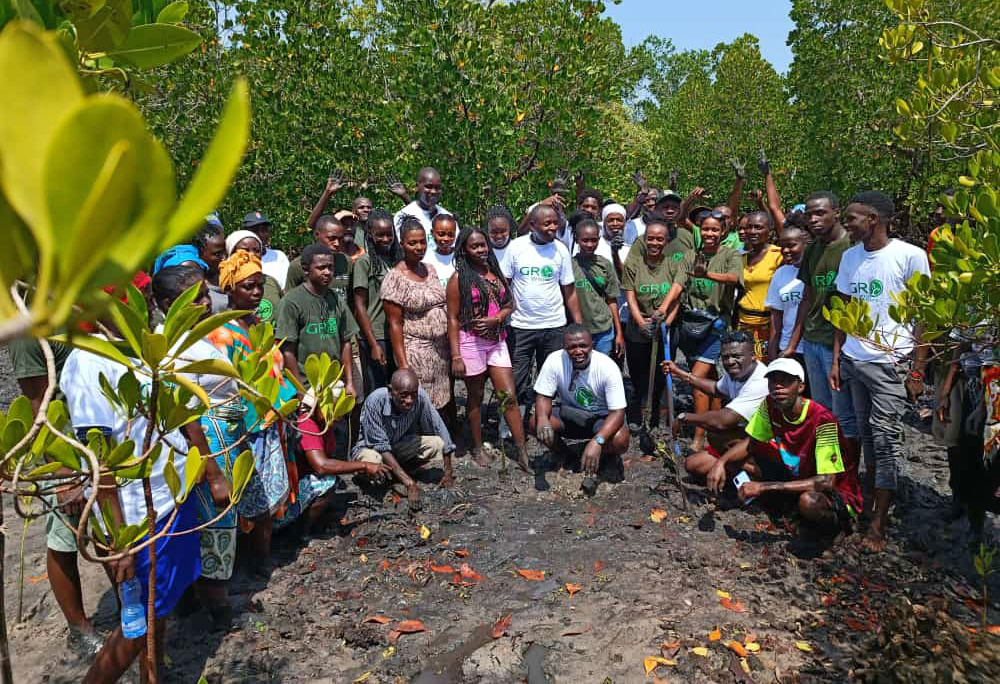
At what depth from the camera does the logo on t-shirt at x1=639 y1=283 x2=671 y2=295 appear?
5539mm

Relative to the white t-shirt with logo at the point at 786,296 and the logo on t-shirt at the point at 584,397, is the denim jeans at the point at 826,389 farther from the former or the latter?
the logo on t-shirt at the point at 584,397

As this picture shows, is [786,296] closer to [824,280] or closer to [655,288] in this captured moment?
[824,280]

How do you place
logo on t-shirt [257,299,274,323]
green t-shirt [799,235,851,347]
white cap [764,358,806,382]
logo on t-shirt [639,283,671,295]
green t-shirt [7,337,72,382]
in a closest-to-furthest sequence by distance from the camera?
green t-shirt [7,337,72,382], white cap [764,358,806,382], green t-shirt [799,235,851,347], logo on t-shirt [257,299,274,323], logo on t-shirt [639,283,671,295]

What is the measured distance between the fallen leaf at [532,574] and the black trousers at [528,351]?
73.3 inches

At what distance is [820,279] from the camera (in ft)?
14.3

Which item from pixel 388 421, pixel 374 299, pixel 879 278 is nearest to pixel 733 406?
pixel 879 278

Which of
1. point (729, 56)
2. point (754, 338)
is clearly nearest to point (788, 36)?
point (729, 56)

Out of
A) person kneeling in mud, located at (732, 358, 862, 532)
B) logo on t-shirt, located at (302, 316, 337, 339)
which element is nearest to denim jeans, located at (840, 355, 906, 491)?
person kneeling in mud, located at (732, 358, 862, 532)

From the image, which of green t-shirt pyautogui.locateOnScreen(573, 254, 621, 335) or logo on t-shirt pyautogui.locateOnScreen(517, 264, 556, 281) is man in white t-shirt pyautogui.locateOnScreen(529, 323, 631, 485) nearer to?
logo on t-shirt pyautogui.locateOnScreen(517, 264, 556, 281)

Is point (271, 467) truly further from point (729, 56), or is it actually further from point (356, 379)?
point (729, 56)

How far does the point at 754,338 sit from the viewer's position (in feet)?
17.6

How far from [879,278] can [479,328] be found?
2655 millimetres

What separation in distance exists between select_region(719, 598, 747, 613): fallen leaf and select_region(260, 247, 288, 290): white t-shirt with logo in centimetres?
406

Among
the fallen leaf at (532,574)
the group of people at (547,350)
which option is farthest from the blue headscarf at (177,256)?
the fallen leaf at (532,574)
